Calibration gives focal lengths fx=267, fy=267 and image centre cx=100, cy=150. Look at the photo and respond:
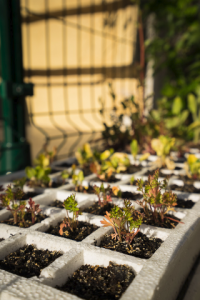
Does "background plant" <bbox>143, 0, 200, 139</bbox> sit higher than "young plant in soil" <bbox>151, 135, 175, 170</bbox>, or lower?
higher

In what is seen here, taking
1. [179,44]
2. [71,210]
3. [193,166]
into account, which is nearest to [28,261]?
[71,210]

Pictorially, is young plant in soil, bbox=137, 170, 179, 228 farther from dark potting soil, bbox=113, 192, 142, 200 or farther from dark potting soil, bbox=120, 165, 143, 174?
dark potting soil, bbox=120, 165, 143, 174

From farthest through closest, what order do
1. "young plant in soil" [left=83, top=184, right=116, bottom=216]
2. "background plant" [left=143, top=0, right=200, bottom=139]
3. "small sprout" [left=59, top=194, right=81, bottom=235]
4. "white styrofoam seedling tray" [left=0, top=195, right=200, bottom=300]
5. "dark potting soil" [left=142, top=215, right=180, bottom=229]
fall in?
1. "background plant" [left=143, top=0, right=200, bottom=139]
2. "young plant in soil" [left=83, top=184, right=116, bottom=216]
3. "dark potting soil" [left=142, top=215, right=180, bottom=229]
4. "small sprout" [left=59, top=194, right=81, bottom=235]
5. "white styrofoam seedling tray" [left=0, top=195, right=200, bottom=300]

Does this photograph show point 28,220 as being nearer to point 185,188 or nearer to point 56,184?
point 56,184

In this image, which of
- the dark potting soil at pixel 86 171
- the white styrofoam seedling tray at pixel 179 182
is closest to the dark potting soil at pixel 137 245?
the white styrofoam seedling tray at pixel 179 182

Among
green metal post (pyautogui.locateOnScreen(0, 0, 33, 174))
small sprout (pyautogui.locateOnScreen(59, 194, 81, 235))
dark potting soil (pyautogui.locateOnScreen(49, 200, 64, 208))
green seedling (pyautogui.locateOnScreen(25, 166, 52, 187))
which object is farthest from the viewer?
green metal post (pyautogui.locateOnScreen(0, 0, 33, 174))

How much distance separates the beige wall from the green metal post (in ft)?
2.49

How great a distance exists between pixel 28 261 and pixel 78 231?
0.94ft

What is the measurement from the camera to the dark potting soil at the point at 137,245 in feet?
3.57

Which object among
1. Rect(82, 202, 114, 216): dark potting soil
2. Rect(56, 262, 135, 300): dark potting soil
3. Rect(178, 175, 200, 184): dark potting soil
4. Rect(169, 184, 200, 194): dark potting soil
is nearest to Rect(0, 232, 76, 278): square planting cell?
Rect(56, 262, 135, 300): dark potting soil

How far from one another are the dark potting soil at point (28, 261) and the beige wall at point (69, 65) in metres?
1.91

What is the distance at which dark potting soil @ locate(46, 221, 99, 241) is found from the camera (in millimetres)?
1219

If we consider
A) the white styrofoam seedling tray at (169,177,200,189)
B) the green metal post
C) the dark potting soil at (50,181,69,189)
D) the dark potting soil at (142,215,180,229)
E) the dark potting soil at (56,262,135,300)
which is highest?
the green metal post

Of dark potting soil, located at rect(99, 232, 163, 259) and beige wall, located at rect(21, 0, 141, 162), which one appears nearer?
dark potting soil, located at rect(99, 232, 163, 259)
